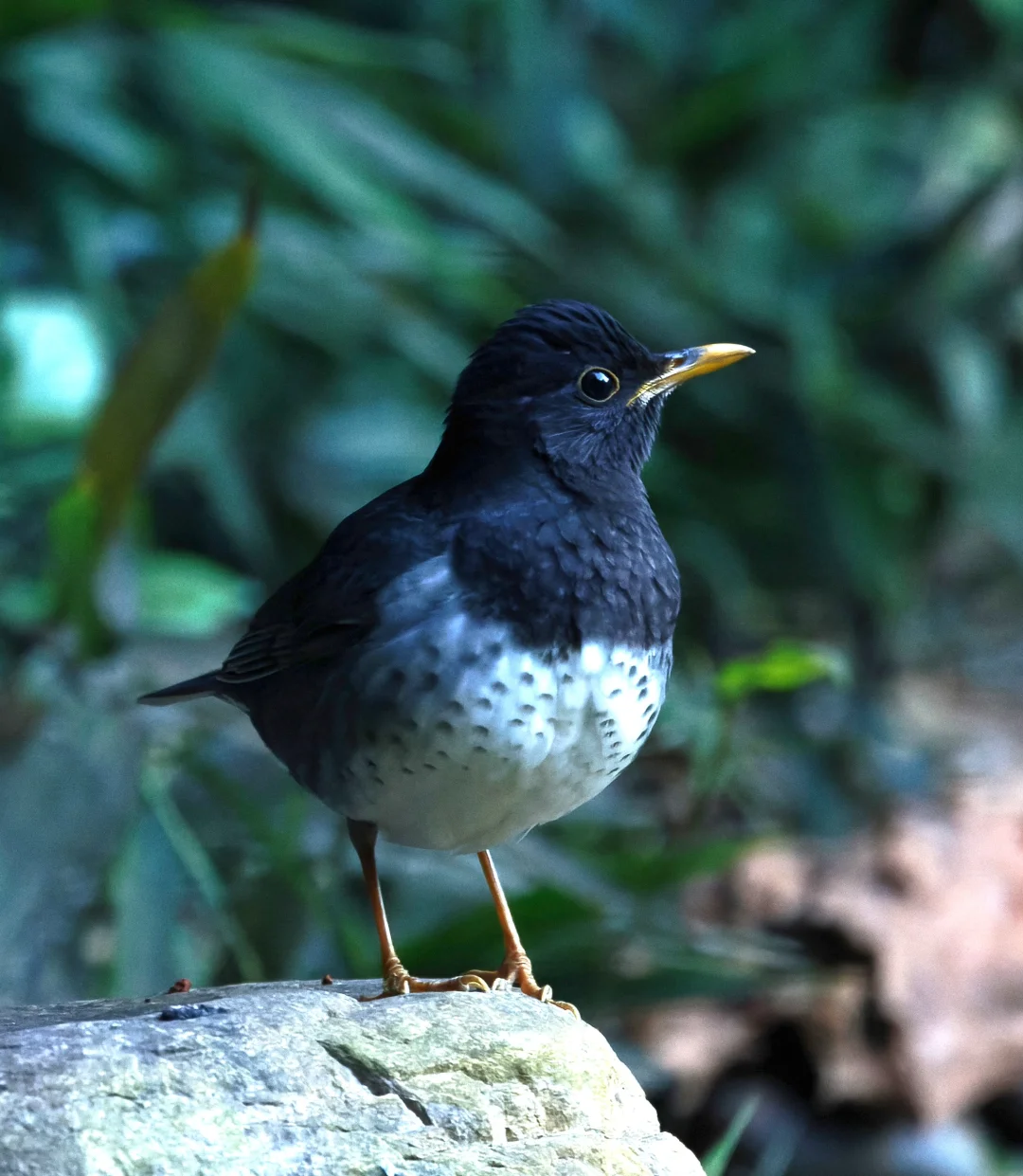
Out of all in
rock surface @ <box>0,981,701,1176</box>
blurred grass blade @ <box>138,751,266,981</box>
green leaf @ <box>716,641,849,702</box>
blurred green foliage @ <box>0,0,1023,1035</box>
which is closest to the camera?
rock surface @ <box>0,981,701,1176</box>

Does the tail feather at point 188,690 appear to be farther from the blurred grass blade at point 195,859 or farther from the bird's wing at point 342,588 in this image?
the blurred grass blade at point 195,859

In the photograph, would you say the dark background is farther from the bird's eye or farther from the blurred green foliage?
the bird's eye

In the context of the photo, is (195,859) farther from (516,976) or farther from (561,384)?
(561,384)

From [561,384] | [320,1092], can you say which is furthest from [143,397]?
[320,1092]

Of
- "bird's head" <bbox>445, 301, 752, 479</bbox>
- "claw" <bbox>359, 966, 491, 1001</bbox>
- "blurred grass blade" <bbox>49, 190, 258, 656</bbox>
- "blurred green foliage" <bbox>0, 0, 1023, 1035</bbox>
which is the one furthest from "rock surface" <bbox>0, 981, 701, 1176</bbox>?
"blurred grass blade" <bbox>49, 190, 258, 656</bbox>

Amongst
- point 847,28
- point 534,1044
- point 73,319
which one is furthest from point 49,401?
point 847,28

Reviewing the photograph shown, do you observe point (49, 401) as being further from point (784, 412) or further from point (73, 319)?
point (784, 412)
